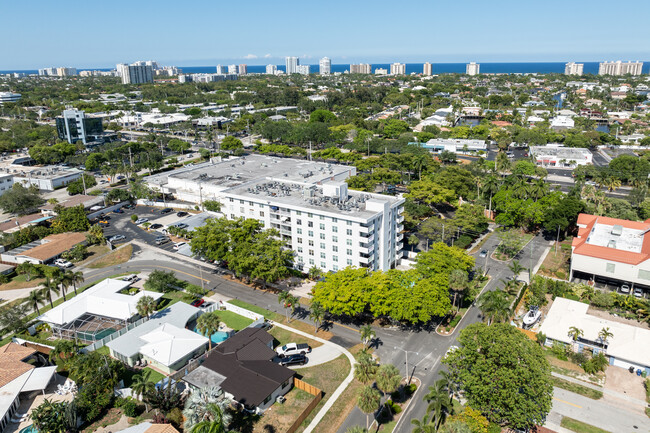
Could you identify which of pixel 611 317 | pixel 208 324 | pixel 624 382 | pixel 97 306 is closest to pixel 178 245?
pixel 97 306

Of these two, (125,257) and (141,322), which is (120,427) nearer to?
(141,322)

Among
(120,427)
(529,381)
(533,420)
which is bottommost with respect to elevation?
(120,427)

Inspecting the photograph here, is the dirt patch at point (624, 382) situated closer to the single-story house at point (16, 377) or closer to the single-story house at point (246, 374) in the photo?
the single-story house at point (246, 374)

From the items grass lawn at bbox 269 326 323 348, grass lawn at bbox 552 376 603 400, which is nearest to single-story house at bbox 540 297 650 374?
grass lawn at bbox 552 376 603 400

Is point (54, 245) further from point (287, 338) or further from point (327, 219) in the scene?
point (287, 338)

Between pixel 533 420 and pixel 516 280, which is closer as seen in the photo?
pixel 533 420

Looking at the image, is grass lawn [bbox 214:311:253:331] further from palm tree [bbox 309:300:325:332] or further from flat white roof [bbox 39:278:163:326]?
flat white roof [bbox 39:278:163:326]

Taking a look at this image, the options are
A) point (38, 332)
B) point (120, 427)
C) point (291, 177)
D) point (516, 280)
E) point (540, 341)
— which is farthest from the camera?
point (291, 177)

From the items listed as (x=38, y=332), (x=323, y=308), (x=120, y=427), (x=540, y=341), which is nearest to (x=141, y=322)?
(x=38, y=332)
